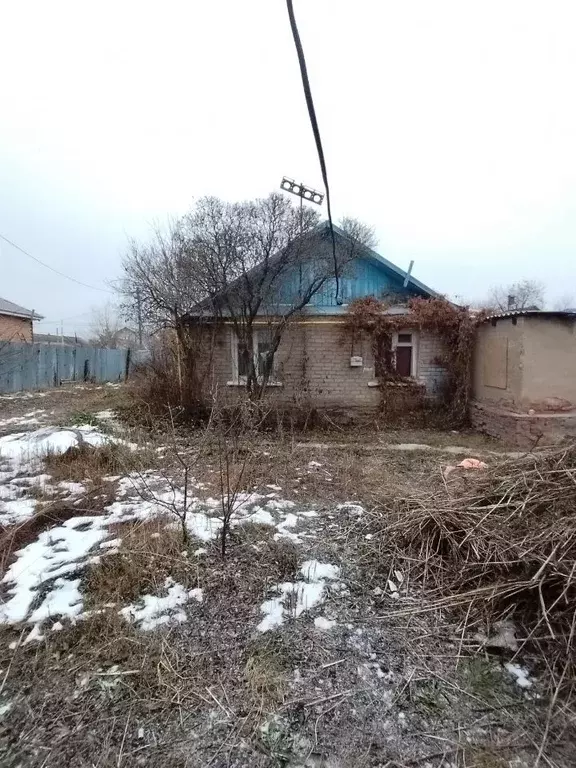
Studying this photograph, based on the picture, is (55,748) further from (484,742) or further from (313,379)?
(313,379)

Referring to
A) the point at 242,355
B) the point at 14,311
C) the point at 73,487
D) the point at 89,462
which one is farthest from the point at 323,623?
the point at 14,311

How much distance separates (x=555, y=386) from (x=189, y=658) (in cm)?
794

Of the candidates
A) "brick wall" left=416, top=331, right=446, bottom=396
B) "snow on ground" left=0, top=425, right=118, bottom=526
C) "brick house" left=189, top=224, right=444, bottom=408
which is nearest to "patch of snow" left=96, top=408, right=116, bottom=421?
"snow on ground" left=0, top=425, right=118, bottom=526

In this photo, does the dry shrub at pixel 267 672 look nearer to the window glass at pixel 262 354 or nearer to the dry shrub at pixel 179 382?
the dry shrub at pixel 179 382

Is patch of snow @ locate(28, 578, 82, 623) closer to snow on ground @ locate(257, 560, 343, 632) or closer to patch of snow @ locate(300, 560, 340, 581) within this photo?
snow on ground @ locate(257, 560, 343, 632)

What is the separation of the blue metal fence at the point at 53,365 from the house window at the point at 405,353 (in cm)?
1217

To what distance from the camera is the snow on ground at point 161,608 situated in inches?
105

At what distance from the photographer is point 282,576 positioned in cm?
318

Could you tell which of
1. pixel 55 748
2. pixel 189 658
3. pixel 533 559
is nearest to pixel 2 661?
pixel 55 748

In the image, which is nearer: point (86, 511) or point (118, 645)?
point (118, 645)

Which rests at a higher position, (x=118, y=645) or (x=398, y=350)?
(x=398, y=350)

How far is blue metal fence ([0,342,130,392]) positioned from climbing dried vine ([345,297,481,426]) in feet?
37.9

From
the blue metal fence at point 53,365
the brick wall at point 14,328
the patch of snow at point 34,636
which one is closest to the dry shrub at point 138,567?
the patch of snow at point 34,636

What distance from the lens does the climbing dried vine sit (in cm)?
993
